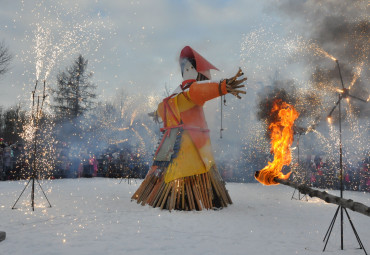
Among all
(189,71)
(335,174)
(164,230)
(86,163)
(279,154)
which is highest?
(189,71)

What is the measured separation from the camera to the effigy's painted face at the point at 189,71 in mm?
8148

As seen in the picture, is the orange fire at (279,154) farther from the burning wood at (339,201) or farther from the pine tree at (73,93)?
the pine tree at (73,93)

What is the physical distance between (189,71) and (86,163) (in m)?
14.9

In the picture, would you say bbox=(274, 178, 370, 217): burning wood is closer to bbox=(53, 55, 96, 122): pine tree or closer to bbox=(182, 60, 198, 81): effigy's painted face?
bbox=(182, 60, 198, 81): effigy's painted face

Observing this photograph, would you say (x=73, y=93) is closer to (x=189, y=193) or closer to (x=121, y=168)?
(x=121, y=168)

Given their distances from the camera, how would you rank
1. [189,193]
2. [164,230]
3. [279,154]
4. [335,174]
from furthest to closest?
[335,174] < [189,193] < [164,230] < [279,154]

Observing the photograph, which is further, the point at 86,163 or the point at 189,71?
the point at 86,163

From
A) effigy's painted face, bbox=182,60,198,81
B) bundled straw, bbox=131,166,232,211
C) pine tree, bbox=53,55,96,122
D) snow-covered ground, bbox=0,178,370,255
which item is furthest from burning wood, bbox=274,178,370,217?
pine tree, bbox=53,55,96,122

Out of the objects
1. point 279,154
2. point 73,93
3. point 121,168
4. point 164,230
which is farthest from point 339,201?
point 73,93

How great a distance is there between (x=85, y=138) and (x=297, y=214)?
20205mm

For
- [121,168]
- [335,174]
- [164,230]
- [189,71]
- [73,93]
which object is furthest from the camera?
[73,93]

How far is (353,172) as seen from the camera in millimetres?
14836

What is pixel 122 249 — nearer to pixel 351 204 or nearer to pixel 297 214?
pixel 351 204

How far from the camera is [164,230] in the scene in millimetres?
5441
